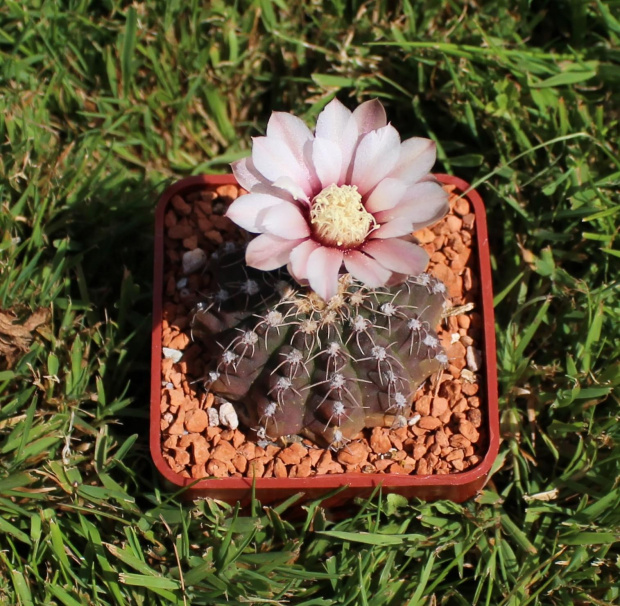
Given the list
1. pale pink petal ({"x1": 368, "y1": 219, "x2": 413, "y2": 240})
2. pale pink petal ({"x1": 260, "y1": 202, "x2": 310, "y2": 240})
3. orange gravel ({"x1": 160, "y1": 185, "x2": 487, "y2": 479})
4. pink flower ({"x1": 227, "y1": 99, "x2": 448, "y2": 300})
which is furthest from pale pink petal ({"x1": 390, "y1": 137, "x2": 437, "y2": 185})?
orange gravel ({"x1": 160, "y1": 185, "x2": 487, "y2": 479})

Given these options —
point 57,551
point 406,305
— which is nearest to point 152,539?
point 57,551

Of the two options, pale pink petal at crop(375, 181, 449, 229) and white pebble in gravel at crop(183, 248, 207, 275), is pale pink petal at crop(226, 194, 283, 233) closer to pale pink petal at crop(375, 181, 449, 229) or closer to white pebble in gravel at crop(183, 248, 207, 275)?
pale pink petal at crop(375, 181, 449, 229)

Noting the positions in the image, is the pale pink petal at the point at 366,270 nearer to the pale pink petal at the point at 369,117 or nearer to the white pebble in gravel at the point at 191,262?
the pale pink petal at the point at 369,117

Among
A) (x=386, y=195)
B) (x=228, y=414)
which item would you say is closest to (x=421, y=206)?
(x=386, y=195)

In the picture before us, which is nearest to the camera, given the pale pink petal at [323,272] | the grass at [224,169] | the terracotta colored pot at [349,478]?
the pale pink petal at [323,272]

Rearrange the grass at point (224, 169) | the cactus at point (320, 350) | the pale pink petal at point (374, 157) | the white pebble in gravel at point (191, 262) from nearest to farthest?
the pale pink petal at point (374, 157) → the cactus at point (320, 350) → the grass at point (224, 169) → the white pebble in gravel at point (191, 262)

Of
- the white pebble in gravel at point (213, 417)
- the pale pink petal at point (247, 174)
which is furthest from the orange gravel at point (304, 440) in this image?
the pale pink petal at point (247, 174)
